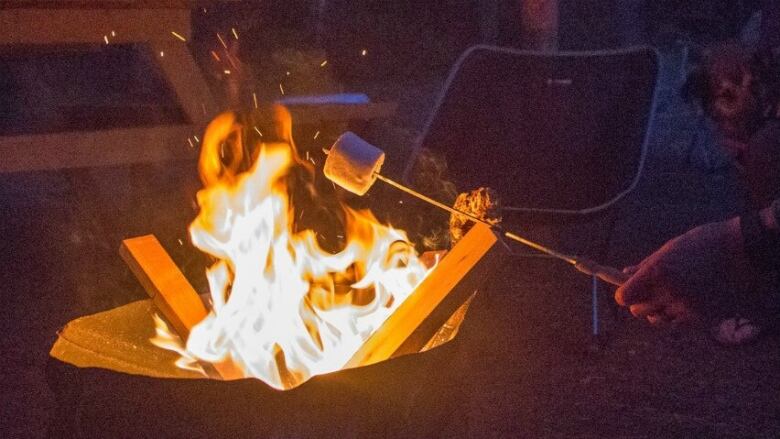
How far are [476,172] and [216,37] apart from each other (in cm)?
523

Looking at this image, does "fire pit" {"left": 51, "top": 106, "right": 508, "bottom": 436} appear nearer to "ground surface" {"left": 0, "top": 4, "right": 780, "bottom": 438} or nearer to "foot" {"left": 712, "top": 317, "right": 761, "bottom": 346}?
"ground surface" {"left": 0, "top": 4, "right": 780, "bottom": 438}

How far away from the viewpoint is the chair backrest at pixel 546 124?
317cm

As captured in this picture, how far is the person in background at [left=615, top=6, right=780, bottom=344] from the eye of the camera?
1498 millimetres

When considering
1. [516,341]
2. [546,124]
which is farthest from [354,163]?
[516,341]

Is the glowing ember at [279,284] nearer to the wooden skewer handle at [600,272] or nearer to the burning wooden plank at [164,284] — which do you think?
the burning wooden plank at [164,284]

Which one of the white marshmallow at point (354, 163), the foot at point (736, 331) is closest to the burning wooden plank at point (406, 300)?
the white marshmallow at point (354, 163)

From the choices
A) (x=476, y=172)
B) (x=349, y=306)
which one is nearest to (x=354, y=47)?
(x=476, y=172)

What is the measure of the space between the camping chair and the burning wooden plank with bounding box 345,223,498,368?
162 cm

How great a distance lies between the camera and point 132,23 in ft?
8.05

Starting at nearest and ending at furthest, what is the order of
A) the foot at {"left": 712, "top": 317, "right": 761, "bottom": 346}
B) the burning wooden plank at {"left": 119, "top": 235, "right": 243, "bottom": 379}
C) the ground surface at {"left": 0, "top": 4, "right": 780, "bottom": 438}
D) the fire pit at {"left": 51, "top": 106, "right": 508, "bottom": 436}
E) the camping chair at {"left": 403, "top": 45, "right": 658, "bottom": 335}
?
1. the fire pit at {"left": 51, "top": 106, "right": 508, "bottom": 436}
2. the burning wooden plank at {"left": 119, "top": 235, "right": 243, "bottom": 379}
3. the ground surface at {"left": 0, "top": 4, "right": 780, "bottom": 438}
4. the camping chair at {"left": 403, "top": 45, "right": 658, "bottom": 335}
5. the foot at {"left": 712, "top": 317, "right": 761, "bottom": 346}

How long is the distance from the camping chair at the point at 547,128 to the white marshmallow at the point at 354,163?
140 centimetres

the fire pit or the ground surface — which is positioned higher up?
the fire pit

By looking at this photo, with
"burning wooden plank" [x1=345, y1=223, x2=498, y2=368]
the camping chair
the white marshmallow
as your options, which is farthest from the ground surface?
"burning wooden plank" [x1=345, y1=223, x2=498, y2=368]

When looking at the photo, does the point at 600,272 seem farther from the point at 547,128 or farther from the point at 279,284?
the point at 547,128
